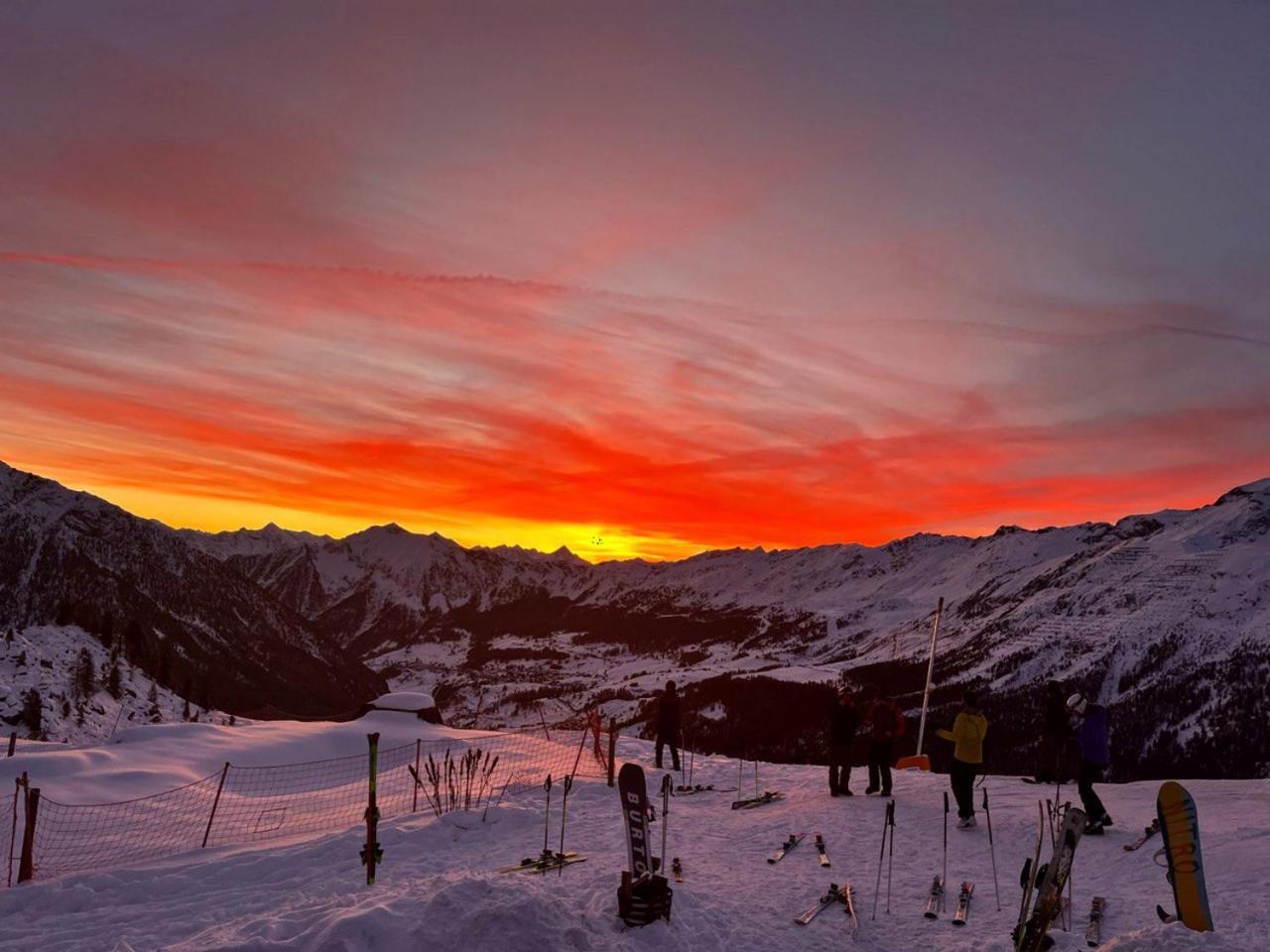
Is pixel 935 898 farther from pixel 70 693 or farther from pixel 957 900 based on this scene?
pixel 70 693

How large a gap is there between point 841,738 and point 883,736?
0.92 meters

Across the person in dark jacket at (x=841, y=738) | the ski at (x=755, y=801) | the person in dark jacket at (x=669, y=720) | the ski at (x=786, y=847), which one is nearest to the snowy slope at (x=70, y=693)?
the person in dark jacket at (x=669, y=720)

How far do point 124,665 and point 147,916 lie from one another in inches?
3556

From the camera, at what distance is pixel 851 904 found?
1058cm

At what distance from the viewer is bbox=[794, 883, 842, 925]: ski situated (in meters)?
10.1

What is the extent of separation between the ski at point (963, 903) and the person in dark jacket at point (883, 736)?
4806mm

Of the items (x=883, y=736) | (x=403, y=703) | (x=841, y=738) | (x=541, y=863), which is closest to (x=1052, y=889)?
(x=541, y=863)

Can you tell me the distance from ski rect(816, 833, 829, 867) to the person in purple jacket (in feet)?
14.4

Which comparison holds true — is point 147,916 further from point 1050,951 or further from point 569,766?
point 569,766

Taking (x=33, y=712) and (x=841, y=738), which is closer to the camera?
(x=841, y=738)

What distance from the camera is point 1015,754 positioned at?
13475cm

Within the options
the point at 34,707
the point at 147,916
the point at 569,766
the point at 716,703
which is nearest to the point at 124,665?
the point at 34,707

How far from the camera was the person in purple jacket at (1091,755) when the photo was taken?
1353 centimetres

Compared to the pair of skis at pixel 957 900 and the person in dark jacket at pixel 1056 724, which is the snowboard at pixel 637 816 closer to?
the pair of skis at pixel 957 900
